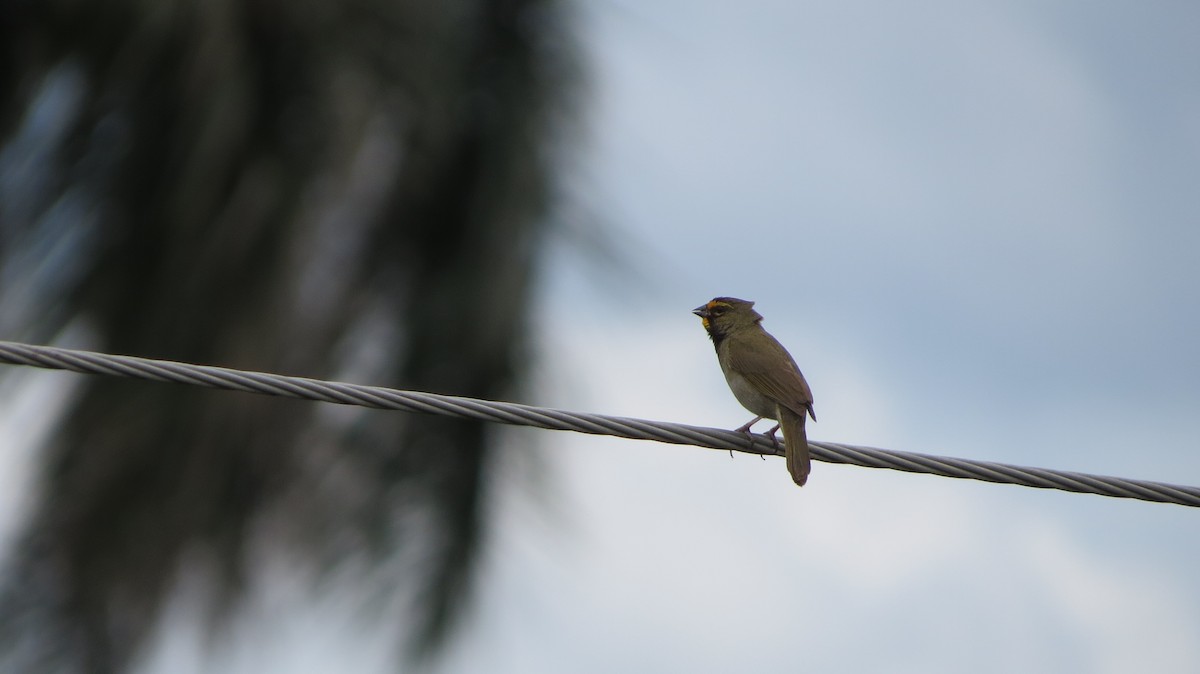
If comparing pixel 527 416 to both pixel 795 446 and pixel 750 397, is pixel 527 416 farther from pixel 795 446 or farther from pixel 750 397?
pixel 750 397

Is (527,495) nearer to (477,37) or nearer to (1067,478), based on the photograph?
(477,37)

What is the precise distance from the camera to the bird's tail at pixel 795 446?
544 centimetres

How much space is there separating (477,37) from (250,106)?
1.78 meters

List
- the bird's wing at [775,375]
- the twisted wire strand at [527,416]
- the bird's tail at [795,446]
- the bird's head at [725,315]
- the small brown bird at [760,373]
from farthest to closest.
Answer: the bird's head at [725,315]
the bird's wing at [775,375]
the small brown bird at [760,373]
the bird's tail at [795,446]
the twisted wire strand at [527,416]

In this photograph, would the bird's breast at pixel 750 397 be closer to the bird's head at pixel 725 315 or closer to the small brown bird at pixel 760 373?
the small brown bird at pixel 760 373

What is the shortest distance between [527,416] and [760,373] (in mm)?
2304

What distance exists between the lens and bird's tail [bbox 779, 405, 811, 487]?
17.9 ft

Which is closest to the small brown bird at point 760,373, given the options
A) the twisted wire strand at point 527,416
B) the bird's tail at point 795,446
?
the bird's tail at point 795,446

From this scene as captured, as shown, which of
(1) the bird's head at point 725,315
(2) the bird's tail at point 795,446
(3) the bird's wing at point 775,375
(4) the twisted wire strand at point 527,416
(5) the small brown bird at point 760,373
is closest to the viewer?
(4) the twisted wire strand at point 527,416

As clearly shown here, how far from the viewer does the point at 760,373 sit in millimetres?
6184

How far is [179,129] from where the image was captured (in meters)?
7.92

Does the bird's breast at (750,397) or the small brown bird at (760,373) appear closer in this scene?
the small brown bird at (760,373)

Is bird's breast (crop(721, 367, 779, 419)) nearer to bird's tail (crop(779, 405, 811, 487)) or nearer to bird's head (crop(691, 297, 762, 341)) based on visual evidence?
bird's tail (crop(779, 405, 811, 487))

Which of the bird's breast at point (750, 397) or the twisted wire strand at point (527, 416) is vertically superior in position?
the bird's breast at point (750, 397)
